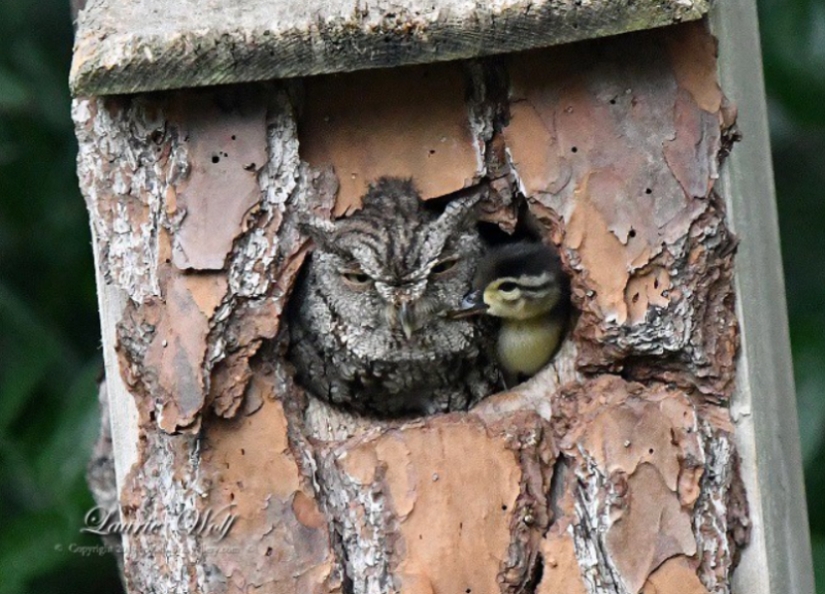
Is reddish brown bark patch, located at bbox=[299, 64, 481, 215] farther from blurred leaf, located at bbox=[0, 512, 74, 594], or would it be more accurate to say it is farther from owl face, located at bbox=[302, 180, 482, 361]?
blurred leaf, located at bbox=[0, 512, 74, 594]

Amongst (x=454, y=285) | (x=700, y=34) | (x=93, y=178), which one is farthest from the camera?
(x=454, y=285)

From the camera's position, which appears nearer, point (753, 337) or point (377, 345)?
point (753, 337)

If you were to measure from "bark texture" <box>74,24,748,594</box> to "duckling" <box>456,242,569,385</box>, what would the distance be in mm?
258

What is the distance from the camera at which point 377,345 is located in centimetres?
323

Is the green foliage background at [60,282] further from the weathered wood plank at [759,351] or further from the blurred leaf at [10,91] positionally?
the weathered wood plank at [759,351]

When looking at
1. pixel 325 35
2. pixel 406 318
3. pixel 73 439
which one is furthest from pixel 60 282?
pixel 325 35

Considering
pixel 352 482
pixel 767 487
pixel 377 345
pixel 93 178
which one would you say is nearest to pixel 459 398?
pixel 377 345

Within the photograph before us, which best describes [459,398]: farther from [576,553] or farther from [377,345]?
[576,553]

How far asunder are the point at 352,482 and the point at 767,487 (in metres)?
0.84

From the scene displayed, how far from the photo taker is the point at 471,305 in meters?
3.18

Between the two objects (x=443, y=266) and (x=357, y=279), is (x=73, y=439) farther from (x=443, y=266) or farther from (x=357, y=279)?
(x=443, y=266)

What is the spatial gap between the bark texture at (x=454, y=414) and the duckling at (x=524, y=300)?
0.85 ft

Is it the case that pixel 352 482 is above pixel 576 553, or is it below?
above

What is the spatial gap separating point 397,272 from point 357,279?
0.13 meters
